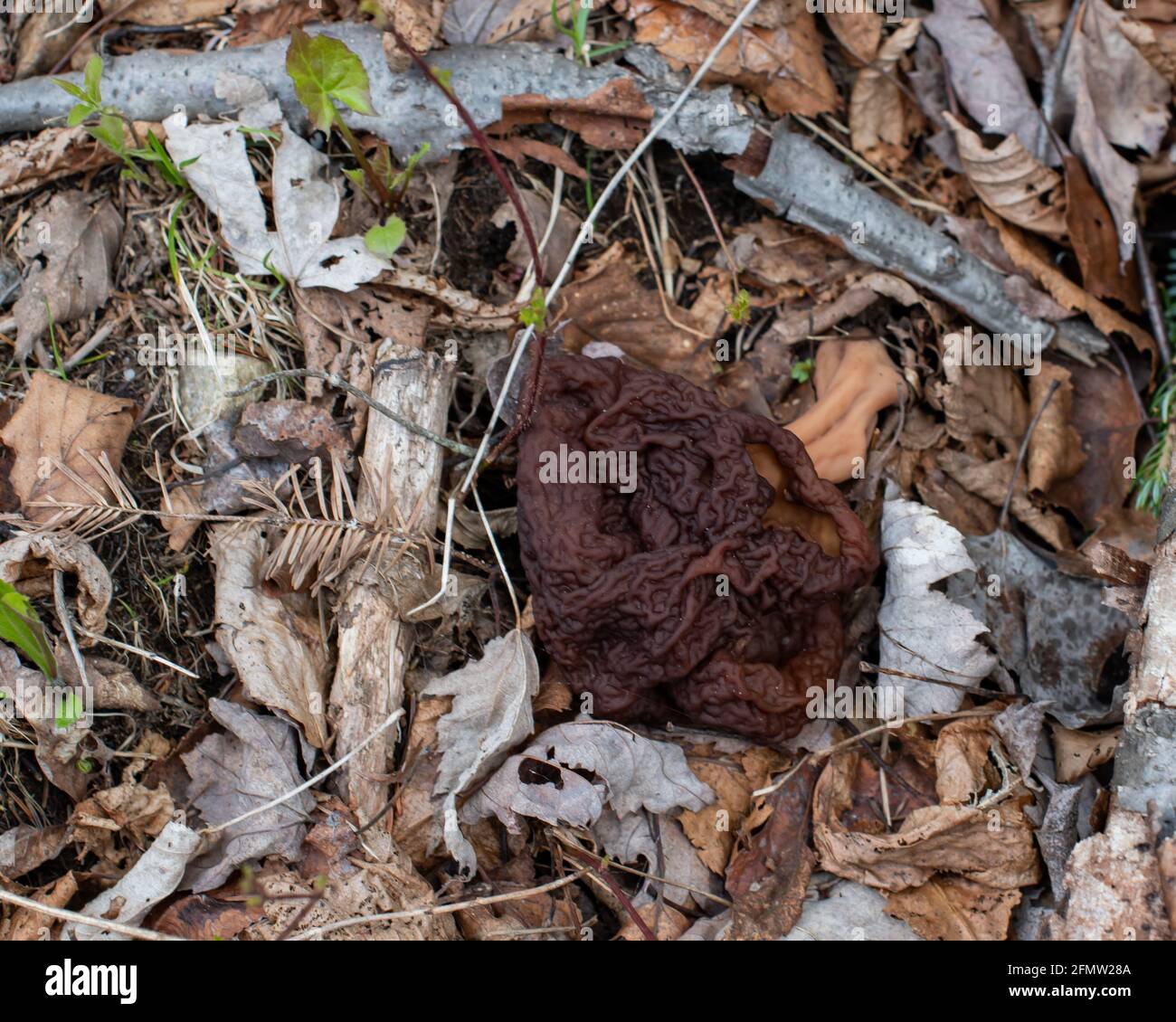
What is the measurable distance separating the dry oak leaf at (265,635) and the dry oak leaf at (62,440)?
2.06 feet

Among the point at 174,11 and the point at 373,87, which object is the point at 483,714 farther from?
the point at 174,11

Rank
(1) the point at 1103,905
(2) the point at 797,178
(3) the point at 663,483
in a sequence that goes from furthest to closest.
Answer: (2) the point at 797,178 < (3) the point at 663,483 < (1) the point at 1103,905

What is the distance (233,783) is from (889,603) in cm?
323

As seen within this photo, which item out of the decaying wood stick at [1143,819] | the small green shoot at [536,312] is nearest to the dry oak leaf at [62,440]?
the small green shoot at [536,312]

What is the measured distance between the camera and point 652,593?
4.45 m

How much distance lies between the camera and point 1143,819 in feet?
12.5

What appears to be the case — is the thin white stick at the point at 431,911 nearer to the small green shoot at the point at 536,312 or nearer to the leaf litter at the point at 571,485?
→ the leaf litter at the point at 571,485

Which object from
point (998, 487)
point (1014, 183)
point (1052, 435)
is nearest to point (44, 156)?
point (1014, 183)

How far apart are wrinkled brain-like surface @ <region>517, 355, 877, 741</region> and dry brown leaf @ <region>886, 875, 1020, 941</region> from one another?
0.88m

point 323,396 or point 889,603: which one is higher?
point 323,396

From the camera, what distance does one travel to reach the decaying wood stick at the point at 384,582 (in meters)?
4.41

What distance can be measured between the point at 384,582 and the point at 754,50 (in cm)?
339
